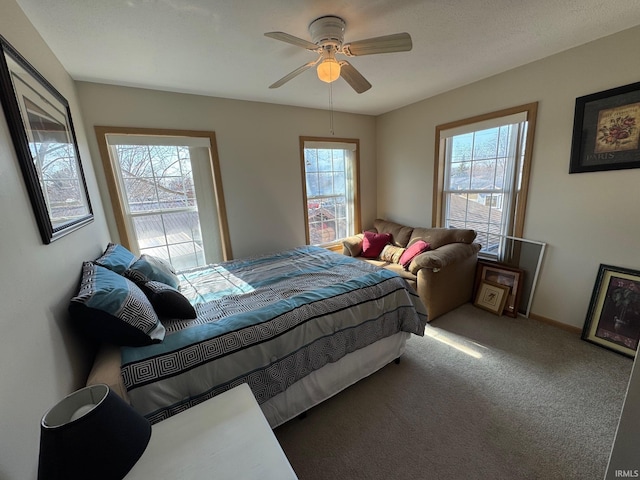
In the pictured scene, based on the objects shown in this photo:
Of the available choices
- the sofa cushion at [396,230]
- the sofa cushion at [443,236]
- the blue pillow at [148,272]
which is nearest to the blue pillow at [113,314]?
the blue pillow at [148,272]

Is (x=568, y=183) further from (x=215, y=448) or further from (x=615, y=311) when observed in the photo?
(x=215, y=448)

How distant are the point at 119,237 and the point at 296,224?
77.5 inches

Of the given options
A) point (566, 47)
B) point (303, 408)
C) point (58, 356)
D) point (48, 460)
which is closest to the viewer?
point (48, 460)

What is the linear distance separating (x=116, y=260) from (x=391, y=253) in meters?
2.84

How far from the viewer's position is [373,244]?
3598mm

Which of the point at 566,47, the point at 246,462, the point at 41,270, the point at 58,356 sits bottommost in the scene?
the point at 246,462

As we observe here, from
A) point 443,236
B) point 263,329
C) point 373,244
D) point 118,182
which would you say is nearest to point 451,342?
point 443,236

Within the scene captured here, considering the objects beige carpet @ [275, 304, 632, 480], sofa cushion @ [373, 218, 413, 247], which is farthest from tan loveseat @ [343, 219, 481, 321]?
beige carpet @ [275, 304, 632, 480]

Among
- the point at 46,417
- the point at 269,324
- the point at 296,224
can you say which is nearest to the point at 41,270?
the point at 46,417

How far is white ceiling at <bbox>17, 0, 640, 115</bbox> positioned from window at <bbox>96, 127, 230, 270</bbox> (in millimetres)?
514

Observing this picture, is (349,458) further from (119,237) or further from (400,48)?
(119,237)

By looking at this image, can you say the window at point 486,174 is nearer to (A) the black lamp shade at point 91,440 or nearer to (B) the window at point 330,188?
(B) the window at point 330,188

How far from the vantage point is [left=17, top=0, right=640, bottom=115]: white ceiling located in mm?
1469

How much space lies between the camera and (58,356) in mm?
1017
